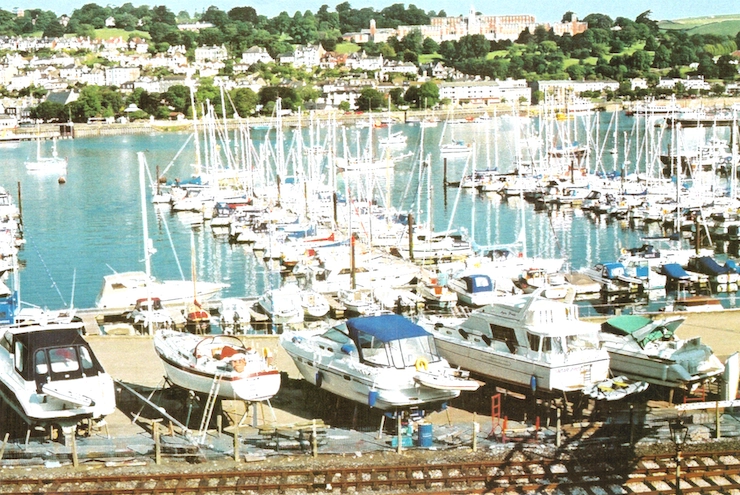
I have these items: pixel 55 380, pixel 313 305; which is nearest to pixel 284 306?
pixel 313 305

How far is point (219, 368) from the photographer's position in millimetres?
11055

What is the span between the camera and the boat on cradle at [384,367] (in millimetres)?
10695

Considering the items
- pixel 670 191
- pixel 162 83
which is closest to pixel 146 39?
pixel 162 83

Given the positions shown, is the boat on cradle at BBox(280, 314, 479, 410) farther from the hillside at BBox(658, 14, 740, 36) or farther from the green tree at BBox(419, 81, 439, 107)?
the green tree at BBox(419, 81, 439, 107)

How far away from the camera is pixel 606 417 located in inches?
431

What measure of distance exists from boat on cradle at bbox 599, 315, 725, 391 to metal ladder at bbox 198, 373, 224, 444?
4561mm

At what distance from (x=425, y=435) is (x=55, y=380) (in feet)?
12.5

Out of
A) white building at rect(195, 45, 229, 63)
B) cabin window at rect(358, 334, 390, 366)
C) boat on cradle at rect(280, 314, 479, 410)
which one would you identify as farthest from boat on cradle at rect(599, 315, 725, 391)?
white building at rect(195, 45, 229, 63)

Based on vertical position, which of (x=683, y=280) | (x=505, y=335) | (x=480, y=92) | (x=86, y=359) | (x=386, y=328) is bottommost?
(x=683, y=280)

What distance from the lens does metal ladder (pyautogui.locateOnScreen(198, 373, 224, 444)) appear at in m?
10.5

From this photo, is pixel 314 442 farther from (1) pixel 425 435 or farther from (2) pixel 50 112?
(2) pixel 50 112

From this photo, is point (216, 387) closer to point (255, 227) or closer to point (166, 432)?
point (166, 432)

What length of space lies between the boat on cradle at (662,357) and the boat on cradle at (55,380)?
5833 millimetres

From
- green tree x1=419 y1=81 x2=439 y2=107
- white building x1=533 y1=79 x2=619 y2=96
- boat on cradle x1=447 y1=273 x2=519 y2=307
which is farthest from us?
white building x1=533 y1=79 x2=619 y2=96
